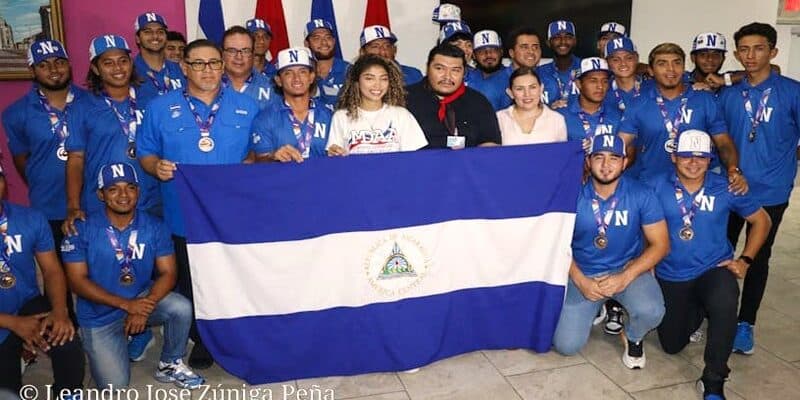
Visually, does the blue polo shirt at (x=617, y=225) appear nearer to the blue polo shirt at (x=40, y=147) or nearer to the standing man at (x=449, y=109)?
the standing man at (x=449, y=109)

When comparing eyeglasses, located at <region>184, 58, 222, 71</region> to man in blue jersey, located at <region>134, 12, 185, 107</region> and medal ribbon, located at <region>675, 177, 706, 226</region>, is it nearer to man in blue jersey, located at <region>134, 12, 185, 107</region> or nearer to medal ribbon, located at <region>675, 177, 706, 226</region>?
man in blue jersey, located at <region>134, 12, 185, 107</region>

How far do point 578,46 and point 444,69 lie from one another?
3.50 metres

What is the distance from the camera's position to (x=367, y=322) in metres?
3.24

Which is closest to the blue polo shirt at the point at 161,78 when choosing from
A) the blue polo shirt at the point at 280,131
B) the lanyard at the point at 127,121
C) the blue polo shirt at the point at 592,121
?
the lanyard at the point at 127,121

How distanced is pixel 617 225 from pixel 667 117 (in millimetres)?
908

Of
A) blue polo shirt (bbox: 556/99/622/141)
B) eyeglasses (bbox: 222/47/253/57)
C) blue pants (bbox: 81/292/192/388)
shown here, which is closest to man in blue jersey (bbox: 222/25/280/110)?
eyeglasses (bbox: 222/47/253/57)

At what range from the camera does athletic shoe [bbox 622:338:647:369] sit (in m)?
3.41

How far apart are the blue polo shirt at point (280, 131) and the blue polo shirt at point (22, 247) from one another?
41.0 inches

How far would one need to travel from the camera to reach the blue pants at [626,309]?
11.2 ft

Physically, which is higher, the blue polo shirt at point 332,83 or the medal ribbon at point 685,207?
the blue polo shirt at point 332,83

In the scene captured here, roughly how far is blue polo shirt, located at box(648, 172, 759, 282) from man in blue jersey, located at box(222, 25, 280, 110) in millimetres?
2203

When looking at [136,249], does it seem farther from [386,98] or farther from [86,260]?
[386,98]

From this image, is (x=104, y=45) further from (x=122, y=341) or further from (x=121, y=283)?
(x=122, y=341)

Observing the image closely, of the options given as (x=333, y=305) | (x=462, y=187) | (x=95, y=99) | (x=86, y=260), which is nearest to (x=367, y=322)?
(x=333, y=305)
